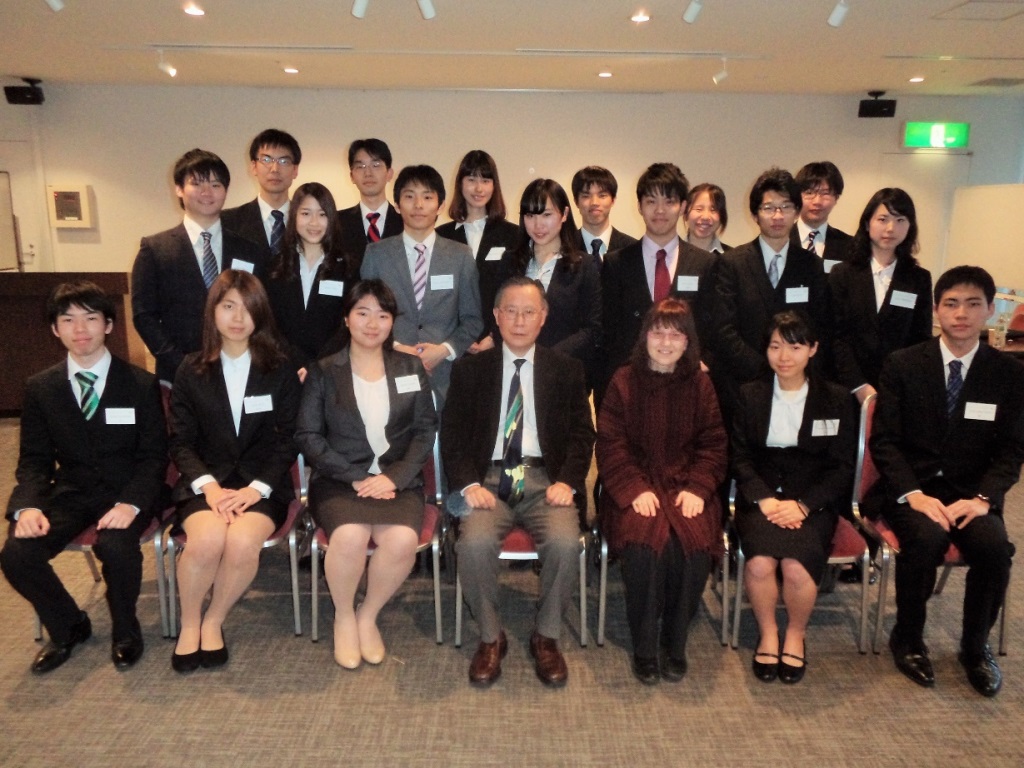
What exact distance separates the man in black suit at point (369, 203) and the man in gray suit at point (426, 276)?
33cm

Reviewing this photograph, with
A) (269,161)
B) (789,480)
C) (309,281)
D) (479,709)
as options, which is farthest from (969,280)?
(269,161)

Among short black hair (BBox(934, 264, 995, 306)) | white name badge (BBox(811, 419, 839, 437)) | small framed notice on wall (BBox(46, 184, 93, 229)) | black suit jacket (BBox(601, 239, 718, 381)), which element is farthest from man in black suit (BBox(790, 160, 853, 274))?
small framed notice on wall (BBox(46, 184, 93, 229))

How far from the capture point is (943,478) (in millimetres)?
2660

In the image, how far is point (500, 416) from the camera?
2758 millimetres

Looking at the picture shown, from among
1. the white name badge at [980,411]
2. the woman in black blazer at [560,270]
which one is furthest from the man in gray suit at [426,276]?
the white name badge at [980,411]

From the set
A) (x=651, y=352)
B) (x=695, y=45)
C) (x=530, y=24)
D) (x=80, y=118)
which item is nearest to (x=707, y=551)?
(x=651, y=352)

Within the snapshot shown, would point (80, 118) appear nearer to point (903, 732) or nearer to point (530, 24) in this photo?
point (530, 24)

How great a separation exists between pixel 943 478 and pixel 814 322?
837 mm

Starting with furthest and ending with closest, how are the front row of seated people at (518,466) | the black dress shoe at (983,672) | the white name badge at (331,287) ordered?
1. the white name badge at (331,287)
2. the front row of seated people at (518,466)
3. the black dress shoe at (983,672)

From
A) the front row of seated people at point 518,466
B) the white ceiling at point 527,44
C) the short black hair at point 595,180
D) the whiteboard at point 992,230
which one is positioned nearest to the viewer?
the front row of seated people at point 518,466

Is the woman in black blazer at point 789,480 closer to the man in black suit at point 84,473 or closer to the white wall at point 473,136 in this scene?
the man in black suit at point 84,473

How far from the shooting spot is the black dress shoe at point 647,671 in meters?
2.46

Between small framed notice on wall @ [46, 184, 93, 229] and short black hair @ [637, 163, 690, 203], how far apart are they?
286 inches

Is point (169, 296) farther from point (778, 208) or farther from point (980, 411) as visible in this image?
point (980, 411)
